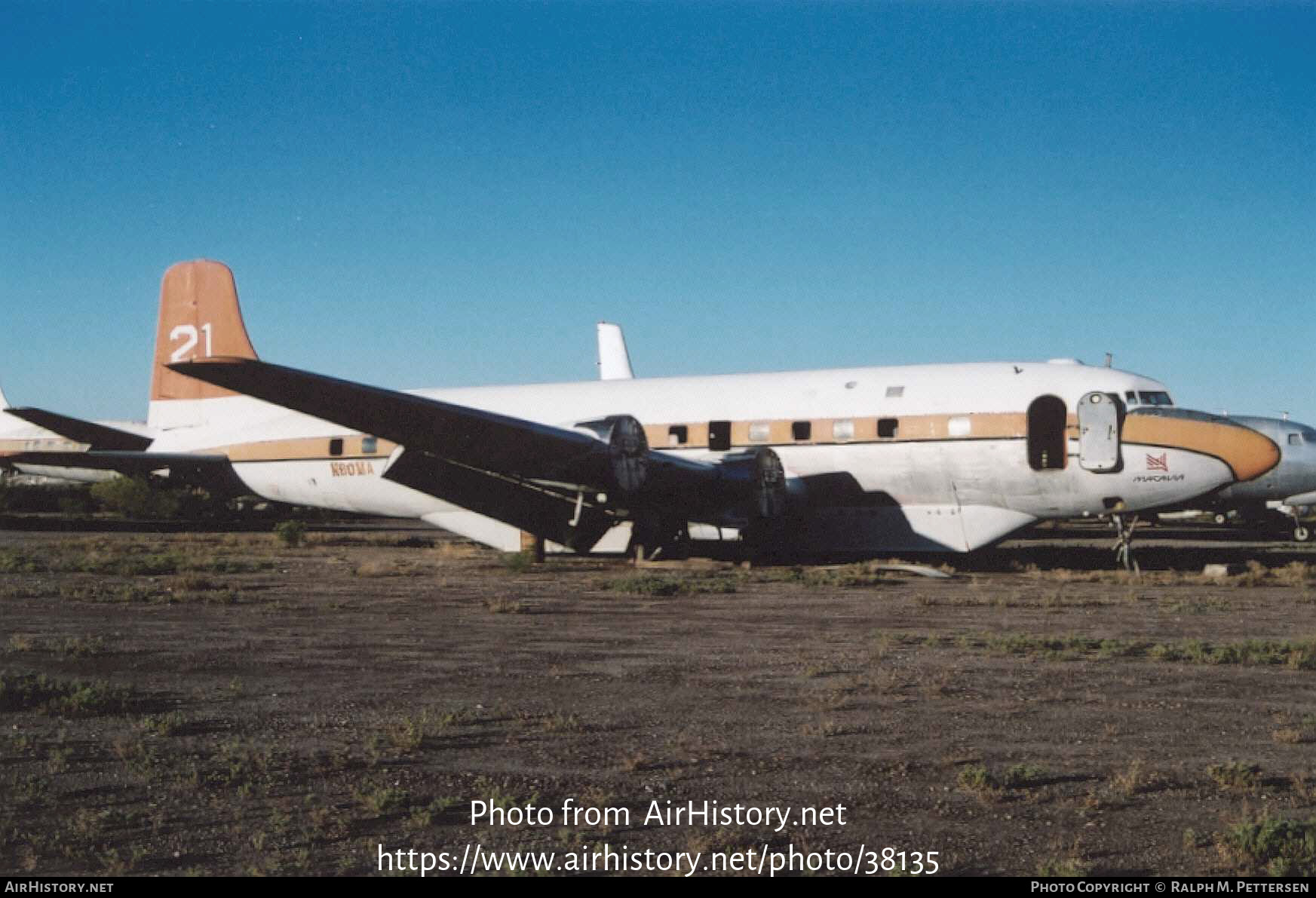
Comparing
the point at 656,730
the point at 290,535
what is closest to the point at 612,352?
the point at 290,535

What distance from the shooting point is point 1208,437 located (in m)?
17.4

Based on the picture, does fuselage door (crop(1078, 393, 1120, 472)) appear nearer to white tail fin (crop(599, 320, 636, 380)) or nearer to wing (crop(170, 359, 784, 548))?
wing (crop(170, 359, 784, 548))

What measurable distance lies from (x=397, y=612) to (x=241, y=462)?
12017mm

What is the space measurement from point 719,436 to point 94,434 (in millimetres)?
14725

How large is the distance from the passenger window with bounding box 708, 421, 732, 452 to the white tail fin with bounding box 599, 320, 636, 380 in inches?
547

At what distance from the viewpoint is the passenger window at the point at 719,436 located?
65.6 feet

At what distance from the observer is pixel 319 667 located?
350 inches

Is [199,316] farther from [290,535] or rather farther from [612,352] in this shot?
[612,352]

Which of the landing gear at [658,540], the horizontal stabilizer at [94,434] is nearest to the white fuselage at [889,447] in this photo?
the landing gear at [658,540]

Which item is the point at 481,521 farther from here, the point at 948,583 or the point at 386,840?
the point at 386,840

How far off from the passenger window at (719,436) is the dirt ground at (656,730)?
622cm

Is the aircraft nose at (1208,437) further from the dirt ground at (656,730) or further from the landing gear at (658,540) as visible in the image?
the landing gear at (658,540)

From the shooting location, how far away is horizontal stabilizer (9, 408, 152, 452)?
24828 millimetres

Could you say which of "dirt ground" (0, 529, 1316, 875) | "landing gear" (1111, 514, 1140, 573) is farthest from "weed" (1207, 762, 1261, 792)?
"landing gear" (1111, 514, 1140, 573)
